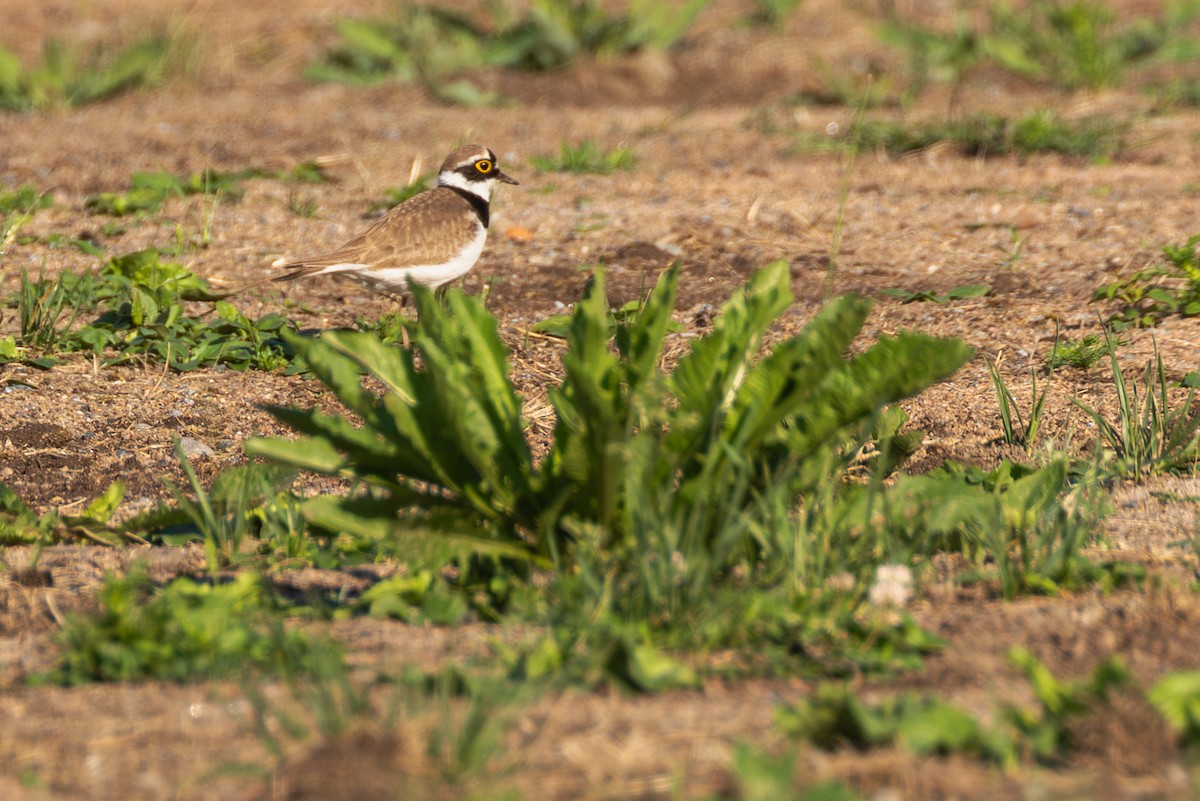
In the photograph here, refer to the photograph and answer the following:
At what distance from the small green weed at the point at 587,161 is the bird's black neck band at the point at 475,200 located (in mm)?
1570

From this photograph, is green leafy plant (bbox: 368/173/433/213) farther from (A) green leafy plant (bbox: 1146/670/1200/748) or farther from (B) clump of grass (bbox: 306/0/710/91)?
(A) green leafy plant (bbox: 1146/670/1200/748)

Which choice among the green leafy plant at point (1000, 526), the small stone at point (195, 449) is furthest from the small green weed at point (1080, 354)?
the small stone at point (195, 449)

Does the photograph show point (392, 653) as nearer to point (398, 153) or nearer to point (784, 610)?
point (784, 610)

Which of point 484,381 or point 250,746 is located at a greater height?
point 484,381

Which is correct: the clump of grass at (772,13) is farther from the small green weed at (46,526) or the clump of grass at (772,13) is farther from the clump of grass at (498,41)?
the small green weed at (46,526)

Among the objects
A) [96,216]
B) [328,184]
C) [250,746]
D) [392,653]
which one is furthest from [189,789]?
[328,184]

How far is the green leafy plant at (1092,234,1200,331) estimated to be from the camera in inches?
238

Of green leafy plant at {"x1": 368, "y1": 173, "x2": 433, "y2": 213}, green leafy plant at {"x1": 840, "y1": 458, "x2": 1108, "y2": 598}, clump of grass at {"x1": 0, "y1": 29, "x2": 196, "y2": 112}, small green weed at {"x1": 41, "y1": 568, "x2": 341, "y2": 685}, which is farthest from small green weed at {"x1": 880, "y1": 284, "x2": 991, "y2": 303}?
clump of grass at {"x1": 0, "y1": 29, "x2": 196, "y2": 112}

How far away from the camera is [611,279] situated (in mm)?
6965

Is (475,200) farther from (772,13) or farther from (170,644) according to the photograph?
(772,13)

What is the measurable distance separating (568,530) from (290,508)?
906 mm

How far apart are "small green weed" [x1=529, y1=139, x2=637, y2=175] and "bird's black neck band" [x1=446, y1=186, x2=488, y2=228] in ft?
5.15

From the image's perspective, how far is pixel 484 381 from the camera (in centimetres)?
358

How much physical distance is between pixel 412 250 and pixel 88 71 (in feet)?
18.8
